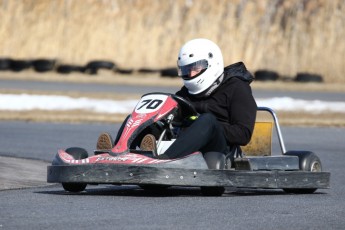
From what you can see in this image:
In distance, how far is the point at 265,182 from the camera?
9070mm

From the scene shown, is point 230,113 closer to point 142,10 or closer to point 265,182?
point 265,182

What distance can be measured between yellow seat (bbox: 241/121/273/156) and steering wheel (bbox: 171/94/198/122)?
992 mm

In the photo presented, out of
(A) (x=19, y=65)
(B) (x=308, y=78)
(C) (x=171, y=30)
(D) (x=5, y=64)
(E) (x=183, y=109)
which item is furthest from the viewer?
(C) (x=171, y=30)

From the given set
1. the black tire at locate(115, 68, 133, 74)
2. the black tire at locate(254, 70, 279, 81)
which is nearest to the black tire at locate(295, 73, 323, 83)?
the black tire at locate(254, 70, 279, 81)

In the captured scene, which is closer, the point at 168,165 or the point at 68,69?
the point at 168,165

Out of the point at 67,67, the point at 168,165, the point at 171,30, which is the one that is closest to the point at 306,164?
the point at 168,165

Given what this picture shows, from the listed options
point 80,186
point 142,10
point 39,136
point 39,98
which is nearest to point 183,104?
point 80,186

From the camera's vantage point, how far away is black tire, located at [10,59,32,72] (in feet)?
109

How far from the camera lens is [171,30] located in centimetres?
3747

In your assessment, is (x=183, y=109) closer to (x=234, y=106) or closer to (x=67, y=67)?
(x=234, y=106)

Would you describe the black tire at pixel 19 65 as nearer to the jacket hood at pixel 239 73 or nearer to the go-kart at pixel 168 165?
the jacket hood at pixel 239 73

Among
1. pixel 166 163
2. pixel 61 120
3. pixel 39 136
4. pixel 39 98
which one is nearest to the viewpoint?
pixel 166 163

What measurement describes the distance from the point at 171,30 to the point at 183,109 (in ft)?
93.1

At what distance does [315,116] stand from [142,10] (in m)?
16.9
